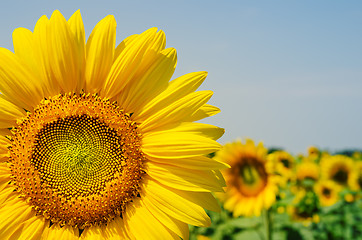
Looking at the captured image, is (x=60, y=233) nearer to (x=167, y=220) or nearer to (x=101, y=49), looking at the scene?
(x=167, y=220)

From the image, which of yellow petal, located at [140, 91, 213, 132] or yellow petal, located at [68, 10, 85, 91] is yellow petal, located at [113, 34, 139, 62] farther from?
yellow petal, located at [140, 91, 213, 132]

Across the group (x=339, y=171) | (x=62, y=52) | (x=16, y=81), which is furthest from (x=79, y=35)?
(x=339, y=171)

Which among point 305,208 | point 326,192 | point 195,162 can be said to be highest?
point 195,162

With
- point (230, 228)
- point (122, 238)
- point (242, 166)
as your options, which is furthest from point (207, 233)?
point (122, 238)

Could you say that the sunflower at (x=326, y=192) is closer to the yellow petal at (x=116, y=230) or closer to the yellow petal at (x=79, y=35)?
the yellow petal at (x=116, y=230)

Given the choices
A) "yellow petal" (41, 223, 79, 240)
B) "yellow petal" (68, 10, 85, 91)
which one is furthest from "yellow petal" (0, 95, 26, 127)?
"yellow petal" (41, 223, 79, 240)

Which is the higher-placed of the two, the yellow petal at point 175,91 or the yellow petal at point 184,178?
the yellow petal at point 175,91

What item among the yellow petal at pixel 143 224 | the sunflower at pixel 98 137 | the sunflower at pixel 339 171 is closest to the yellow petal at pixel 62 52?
the sunflower at pixel 98 137
